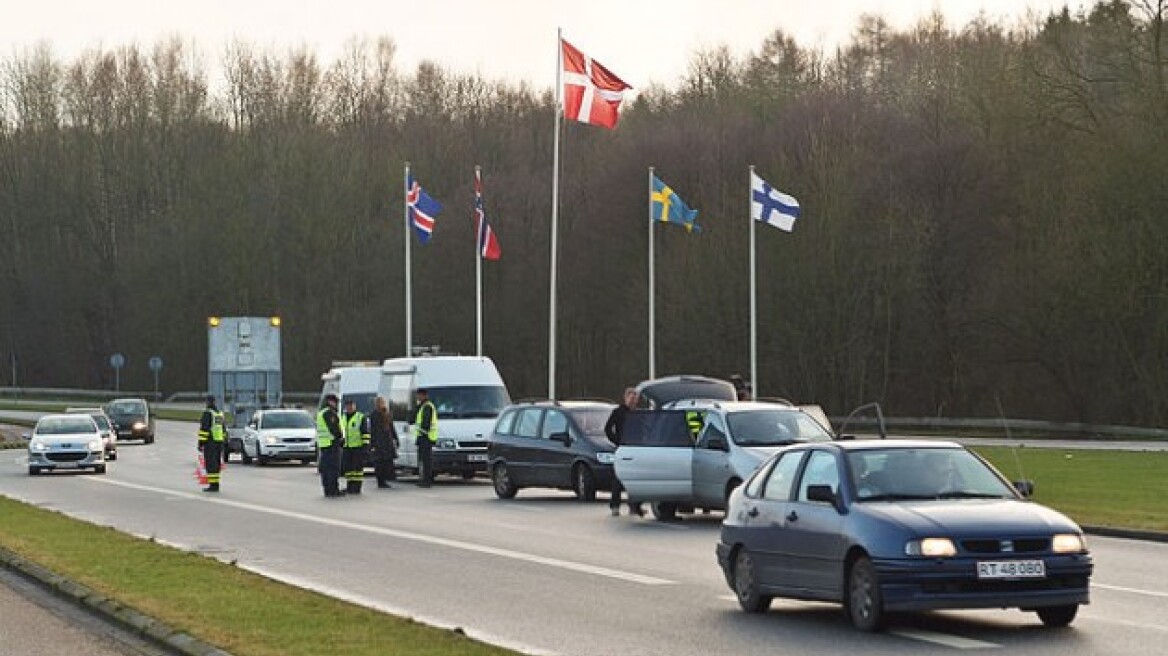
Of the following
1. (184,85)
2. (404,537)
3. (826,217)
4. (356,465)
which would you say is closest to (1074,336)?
(826,217)

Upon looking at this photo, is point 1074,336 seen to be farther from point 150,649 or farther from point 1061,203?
point 150,649

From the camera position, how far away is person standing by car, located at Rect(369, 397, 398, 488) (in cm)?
3978

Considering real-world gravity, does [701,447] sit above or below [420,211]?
below

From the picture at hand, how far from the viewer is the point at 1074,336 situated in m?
63.4

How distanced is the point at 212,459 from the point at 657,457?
13026 millimetres

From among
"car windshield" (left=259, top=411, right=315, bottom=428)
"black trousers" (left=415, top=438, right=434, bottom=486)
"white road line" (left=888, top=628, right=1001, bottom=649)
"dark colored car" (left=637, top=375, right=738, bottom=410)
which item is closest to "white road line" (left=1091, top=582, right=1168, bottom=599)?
"white road line" (left=888, top=628, right=1001, bottom=649)

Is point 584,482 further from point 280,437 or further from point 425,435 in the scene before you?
point 280,437

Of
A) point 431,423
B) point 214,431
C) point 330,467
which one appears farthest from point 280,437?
point 330,467

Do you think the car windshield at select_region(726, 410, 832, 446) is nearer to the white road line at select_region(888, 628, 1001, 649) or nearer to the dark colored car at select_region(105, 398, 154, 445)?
the white road line at select_region(888, 628, 1001, 649)

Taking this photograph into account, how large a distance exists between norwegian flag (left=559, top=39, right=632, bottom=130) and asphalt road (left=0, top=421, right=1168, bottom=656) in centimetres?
1178

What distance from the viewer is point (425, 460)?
4022 cm

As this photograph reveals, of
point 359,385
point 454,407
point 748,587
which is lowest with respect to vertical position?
point 748,587

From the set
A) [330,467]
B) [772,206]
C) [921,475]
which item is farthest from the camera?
[772,206]

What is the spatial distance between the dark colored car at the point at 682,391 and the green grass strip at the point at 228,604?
13.1 metres
